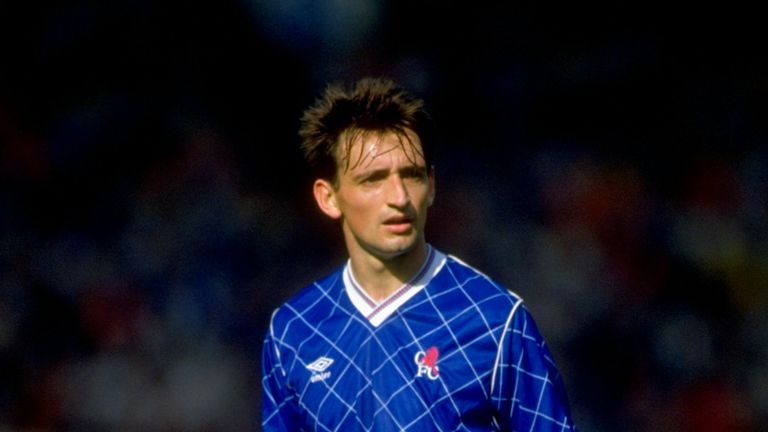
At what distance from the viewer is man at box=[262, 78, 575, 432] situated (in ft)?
11.2

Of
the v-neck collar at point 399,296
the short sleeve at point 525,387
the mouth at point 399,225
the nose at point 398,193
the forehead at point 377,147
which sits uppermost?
the forehead at point 377,147

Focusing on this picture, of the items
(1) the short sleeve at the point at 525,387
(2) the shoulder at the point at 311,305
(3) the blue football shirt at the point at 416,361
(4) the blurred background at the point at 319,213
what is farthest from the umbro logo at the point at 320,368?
(4) the blurred background at the point at 319,213

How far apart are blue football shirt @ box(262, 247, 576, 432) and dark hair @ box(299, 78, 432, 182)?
27cm

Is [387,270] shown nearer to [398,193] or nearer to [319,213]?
[398,193]

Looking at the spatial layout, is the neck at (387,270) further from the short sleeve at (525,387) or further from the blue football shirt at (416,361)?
the short sleeve at (525,387)

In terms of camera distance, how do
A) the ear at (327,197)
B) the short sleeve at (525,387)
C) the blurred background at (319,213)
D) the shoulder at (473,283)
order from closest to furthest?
1. the short sleeve at (525,387)
2. the shoulder at (473,283)
3. the ear at (327,197)
4. the blurred background at (319,213)

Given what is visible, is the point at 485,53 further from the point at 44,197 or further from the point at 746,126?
the point at 44,197

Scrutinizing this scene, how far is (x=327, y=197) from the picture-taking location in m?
3.70

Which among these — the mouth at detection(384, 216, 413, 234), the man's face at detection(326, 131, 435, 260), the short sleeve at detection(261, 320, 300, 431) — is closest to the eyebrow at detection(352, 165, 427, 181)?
the man's face at detection(326, 131, 435, 260)

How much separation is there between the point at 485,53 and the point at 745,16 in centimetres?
85

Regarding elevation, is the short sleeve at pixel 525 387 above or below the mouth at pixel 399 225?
below

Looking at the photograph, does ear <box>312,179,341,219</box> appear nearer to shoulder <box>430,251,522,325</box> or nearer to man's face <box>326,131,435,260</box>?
man's face <box>326,131,435,260</box>

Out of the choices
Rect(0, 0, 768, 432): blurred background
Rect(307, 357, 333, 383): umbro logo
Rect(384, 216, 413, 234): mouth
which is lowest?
Rect(307, 357, 333, 383): umbro logo

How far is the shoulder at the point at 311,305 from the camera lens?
372 centimetres
